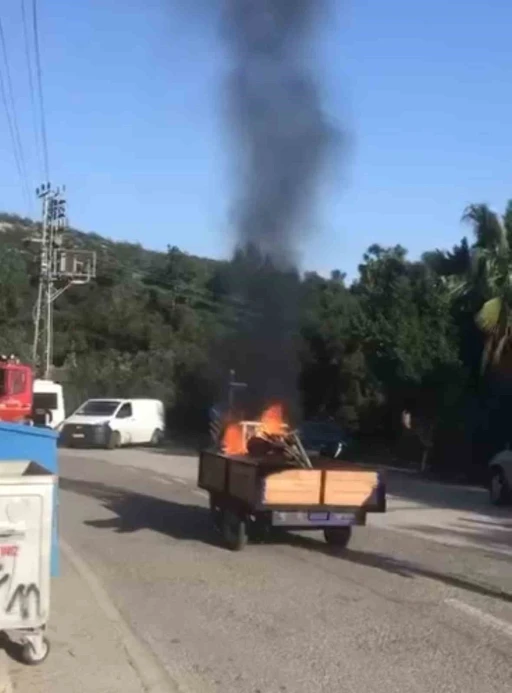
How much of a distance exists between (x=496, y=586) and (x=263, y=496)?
329cm

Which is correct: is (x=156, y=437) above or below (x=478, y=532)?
above

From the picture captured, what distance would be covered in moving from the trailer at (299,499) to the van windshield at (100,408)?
86.3 feet

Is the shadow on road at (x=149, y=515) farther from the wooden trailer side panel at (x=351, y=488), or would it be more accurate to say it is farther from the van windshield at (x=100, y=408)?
the van windshield at (x=100, y=408)

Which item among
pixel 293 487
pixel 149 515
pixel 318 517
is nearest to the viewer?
pixel 293 487

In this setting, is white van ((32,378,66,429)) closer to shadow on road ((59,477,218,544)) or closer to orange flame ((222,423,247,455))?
shadow on road ((59,477,218,544))

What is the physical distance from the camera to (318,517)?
580 inches

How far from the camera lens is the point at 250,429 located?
17.2 m

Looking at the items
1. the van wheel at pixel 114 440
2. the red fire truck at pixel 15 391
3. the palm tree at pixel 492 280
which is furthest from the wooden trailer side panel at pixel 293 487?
the van wheel at pixel 114 440

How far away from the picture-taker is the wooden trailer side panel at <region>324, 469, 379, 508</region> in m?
14.8

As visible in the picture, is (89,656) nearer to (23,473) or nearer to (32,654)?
(32,654)

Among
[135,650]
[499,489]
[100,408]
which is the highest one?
[100,408]

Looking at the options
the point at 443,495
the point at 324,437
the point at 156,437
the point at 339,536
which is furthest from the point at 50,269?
the point at 339,536

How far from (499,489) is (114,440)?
2033 centimetres

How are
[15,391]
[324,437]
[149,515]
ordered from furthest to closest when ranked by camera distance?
[324,437] → [15,391] → [149,515]
